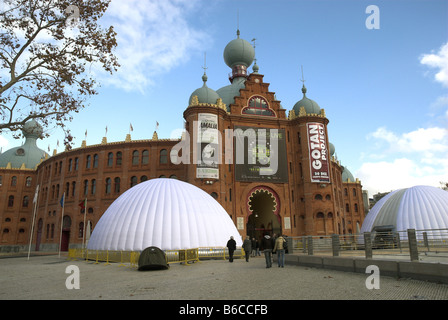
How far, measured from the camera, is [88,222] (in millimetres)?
44469

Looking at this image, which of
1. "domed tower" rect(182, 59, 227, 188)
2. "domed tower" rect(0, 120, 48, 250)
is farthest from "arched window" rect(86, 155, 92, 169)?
"domed tower" rect(182, 59, 227, 188)

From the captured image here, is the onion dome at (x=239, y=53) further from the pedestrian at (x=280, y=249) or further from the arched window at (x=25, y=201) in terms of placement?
the arched window at (x=25, y=201)

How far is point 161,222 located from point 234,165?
17.8m

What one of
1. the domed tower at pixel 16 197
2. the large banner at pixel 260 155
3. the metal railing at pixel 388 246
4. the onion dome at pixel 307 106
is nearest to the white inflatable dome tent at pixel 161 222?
the metal railing at pixel 388 246

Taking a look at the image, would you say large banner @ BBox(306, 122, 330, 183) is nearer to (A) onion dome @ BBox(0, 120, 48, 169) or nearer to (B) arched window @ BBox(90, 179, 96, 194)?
(B) arched window @ BBox(90, 179, 96, 194)

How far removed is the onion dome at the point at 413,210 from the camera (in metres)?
29.9

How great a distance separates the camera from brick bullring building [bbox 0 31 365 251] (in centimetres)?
3878

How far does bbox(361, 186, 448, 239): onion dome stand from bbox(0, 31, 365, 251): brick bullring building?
21.6 feet

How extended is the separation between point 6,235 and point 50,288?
5838 centimetres

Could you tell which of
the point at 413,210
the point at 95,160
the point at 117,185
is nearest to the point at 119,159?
the point at 117,185

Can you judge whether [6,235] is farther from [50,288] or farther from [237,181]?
[50,288]

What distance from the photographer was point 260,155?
40.7m

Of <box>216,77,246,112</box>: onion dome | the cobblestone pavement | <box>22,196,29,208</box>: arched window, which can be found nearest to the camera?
the cobblestone pavement
